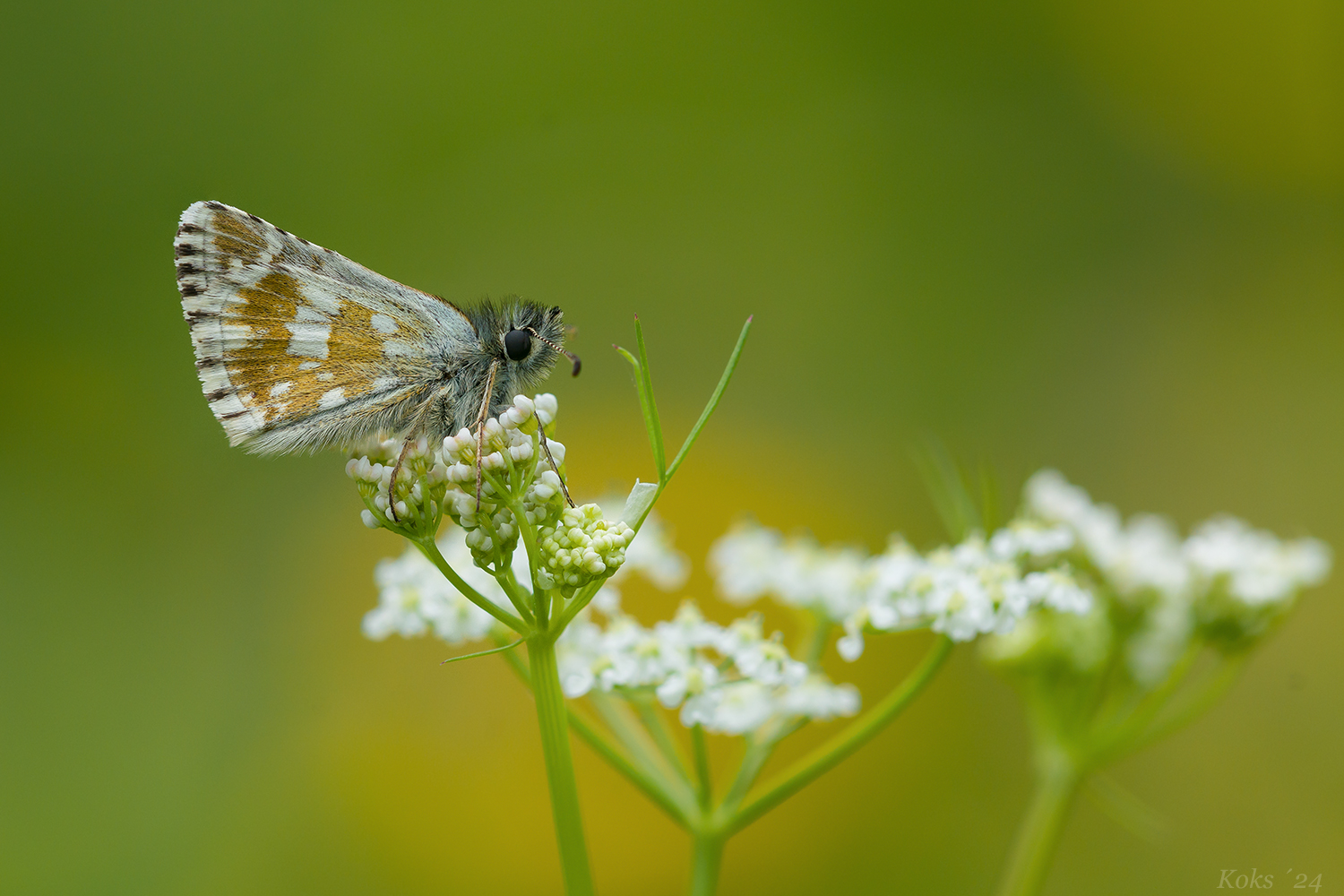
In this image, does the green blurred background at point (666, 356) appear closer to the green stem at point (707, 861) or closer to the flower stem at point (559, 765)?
the green stem at point (707, 861)

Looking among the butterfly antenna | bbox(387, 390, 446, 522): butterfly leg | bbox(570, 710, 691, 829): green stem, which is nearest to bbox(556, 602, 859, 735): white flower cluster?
bbox(570, 710, 691, 829): green stem

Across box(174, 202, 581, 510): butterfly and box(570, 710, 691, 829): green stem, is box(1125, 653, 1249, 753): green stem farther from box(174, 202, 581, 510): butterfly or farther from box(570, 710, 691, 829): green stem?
box(174, 202, 581, 510): butterfly

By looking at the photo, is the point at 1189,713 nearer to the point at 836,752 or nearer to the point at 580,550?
the point at 836,752

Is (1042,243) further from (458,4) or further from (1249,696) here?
(458,4)

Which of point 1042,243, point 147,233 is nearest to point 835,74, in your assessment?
point 1042,243

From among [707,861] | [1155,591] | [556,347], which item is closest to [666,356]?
[556,347]
